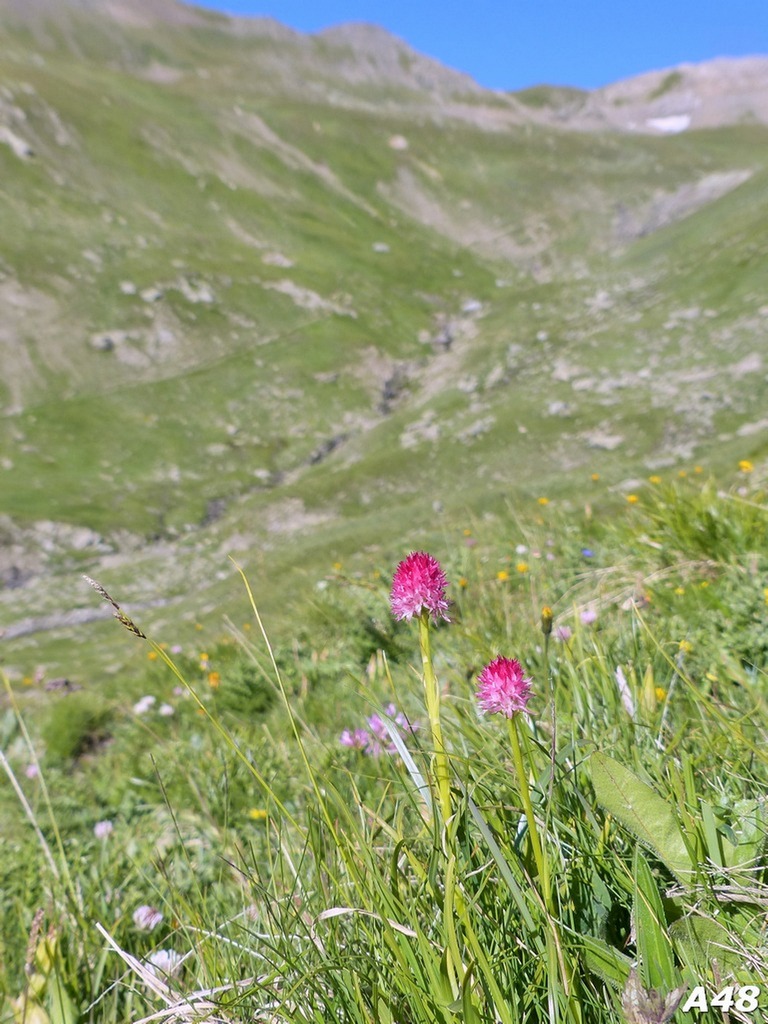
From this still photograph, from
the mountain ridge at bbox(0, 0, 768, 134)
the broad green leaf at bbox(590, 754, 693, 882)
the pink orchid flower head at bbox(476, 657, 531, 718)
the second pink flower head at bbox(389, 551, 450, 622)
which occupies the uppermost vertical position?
the mountain ridge at bbox(0, 0, 768, 134)

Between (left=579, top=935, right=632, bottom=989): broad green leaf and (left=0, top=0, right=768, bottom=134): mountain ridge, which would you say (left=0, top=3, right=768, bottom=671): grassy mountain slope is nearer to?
(left=579, top=935, right=632, bottom=989): broad green leaf

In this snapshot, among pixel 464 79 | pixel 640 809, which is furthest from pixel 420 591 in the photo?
pixel 464 79

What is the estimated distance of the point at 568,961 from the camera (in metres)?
1.64

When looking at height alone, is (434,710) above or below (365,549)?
above

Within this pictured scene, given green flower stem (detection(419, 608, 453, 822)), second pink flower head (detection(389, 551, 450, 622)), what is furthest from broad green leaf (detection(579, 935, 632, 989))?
second pink flower head (detection(389, 551, 450, 622))

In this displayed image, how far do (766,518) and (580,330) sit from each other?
46.2 metres

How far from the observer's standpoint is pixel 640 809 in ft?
5.92

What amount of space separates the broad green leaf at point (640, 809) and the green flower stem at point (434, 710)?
1.46 feet

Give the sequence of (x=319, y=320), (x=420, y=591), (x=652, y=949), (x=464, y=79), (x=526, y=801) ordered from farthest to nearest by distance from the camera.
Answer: (x=464, y=79)
(x=319, y=320)
(x=652, y=949)
(x=420, y=591)
(x=526, y=801)

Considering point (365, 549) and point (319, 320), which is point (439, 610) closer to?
point (365, 549)

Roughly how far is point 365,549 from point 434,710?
20335 mm

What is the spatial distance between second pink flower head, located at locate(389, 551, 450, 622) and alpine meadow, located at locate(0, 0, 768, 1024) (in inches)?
0.5

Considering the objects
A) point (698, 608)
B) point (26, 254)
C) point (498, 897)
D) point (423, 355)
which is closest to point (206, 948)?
point (498, 897)

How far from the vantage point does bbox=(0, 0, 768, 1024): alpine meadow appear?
1795 millimetres
